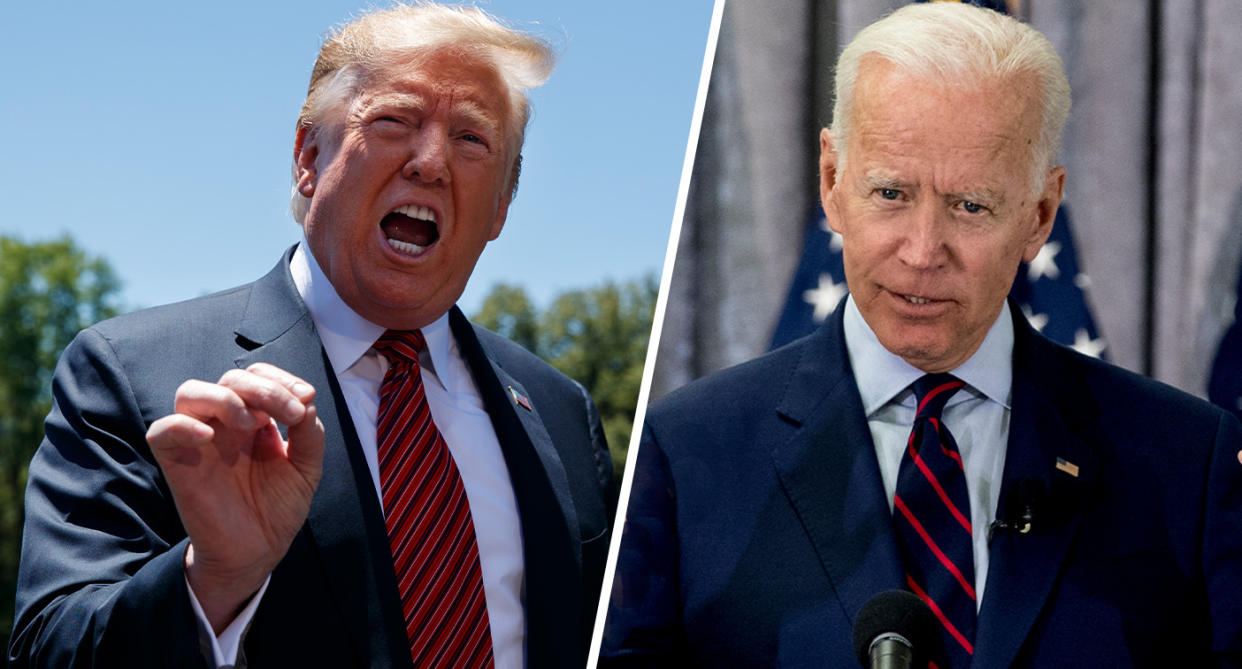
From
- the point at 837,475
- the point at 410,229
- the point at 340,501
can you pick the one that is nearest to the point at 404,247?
the point at 410,229

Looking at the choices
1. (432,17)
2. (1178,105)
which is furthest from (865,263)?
(432,17)

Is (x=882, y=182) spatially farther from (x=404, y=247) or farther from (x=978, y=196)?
(x=404, y=247)

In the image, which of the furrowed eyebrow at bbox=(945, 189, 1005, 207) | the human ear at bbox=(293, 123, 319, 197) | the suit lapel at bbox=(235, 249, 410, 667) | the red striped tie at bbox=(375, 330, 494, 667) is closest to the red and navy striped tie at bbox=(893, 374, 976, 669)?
the furrowed eyebrow at bbox=(945, 189, 1005, 207)

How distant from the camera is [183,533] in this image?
2.15 meters

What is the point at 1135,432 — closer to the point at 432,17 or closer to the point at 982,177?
the point at 982,177

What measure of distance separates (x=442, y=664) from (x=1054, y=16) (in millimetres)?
1740

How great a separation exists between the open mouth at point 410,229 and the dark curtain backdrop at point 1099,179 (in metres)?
0.53

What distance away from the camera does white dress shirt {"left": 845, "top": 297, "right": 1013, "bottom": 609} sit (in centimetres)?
226

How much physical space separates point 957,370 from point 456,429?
102cm

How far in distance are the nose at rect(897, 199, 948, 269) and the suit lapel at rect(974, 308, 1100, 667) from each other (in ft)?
0.75

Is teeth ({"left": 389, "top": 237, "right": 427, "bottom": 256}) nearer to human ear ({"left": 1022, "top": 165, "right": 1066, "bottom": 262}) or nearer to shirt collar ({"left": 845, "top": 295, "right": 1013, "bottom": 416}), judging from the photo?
shirt collar ({"left": 845, "top": 295, "right": 1013, "bottom": 416})

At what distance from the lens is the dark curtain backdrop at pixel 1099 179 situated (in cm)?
244

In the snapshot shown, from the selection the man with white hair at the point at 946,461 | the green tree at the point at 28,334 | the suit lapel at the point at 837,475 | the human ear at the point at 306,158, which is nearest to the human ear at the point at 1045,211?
the man with white hair at the point at 946,461

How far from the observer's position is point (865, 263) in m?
2.37
